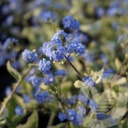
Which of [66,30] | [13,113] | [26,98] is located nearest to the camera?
[13,113]

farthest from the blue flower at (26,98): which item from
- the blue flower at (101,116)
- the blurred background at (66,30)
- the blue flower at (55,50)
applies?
the blue flower at (55,50)

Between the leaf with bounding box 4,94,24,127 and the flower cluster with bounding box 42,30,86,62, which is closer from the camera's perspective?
the flower cluster with bounding box 42,30,86,62

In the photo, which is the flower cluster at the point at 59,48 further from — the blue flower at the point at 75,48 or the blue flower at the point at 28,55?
the blue flower at the point at 28,55

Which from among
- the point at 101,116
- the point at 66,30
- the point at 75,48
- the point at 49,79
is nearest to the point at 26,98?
the point at 49,79

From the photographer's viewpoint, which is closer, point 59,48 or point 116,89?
point 59,48

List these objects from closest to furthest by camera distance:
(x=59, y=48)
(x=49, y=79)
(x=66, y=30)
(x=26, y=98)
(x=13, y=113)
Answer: (x=59, y=48)
(x=49, y=79)
(x=13, y=113)
(x=26, y=98)
(x=66, y=30)

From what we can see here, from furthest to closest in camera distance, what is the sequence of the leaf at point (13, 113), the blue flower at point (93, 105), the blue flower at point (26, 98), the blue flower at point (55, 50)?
the blue flower at point (26, 98)
the leaf at point (13, 113)
the blue flower at point (93, 105)
the blue flower at point (55, 50)

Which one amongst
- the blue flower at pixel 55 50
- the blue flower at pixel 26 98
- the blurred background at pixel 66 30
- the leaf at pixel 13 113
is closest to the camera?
the blue flower at pixel 55 50

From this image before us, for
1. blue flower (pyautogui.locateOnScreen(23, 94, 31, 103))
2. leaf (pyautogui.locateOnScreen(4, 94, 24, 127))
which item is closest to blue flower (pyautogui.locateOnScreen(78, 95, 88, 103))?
leaf (pyautogui.locateOnScreen(4, 94, 24, 127))

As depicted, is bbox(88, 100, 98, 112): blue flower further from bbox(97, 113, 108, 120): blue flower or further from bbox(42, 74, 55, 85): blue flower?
bbox(42, 74, 55, 85): blue flower

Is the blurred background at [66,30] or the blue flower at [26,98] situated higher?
the blurred background at [66,30]

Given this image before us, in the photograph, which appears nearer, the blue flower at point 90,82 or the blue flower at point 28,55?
the blue flower at point 90,82

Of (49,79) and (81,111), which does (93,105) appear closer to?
(81,111)
